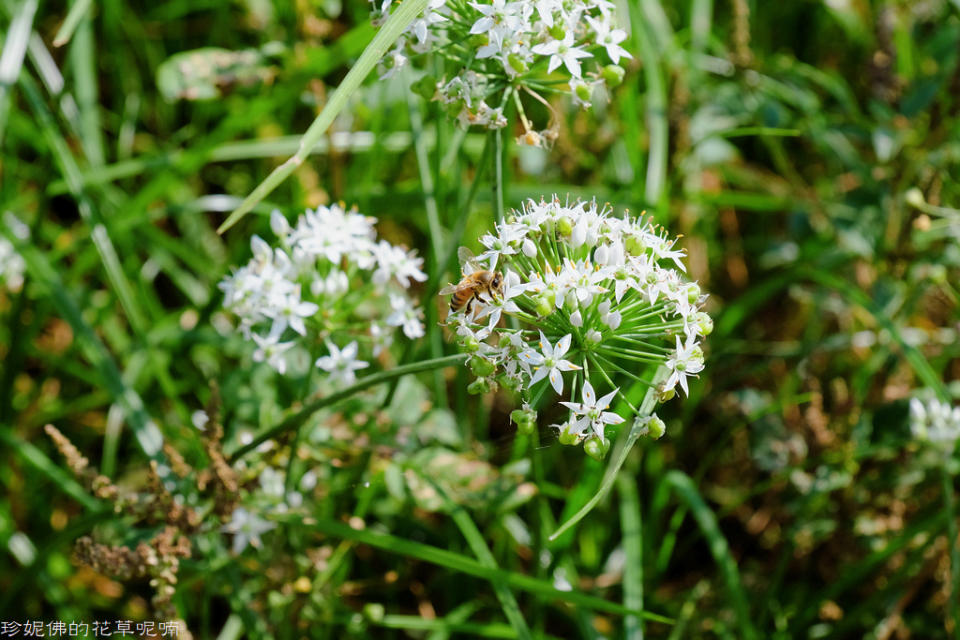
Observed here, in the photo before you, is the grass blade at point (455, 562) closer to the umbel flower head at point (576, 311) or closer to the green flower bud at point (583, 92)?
the umbel flower head at point (576, 311)

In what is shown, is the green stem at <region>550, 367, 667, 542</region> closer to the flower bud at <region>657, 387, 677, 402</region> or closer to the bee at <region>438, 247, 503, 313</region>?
the flower bud at <region>657, 387, 677, 402</region>

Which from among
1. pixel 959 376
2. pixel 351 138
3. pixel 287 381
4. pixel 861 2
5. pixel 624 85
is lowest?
pixel 959 376

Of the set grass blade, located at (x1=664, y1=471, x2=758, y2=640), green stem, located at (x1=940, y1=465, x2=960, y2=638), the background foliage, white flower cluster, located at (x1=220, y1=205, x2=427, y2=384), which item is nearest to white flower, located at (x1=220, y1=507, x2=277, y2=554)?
the background foliage

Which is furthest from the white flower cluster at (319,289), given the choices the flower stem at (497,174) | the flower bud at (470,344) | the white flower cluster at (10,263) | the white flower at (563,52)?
the white flower cluster at (10,263)

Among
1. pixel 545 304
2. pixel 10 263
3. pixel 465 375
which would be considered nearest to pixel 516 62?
pixel 545 304

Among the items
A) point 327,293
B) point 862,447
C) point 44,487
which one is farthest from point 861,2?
point 44,487

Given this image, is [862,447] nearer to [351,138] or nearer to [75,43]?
[351,138]
